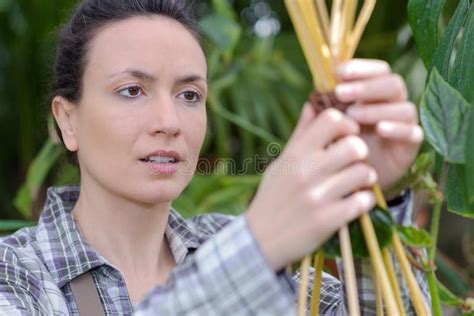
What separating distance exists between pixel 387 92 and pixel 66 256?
360 mm

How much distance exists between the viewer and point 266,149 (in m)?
1.26

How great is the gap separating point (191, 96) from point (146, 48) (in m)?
0.06

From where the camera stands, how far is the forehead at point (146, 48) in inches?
24.3

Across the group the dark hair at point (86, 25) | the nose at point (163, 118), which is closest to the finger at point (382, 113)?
the nose at point (163, 118)

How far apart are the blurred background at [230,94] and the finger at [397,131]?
2.16ft

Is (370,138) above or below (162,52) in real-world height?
below

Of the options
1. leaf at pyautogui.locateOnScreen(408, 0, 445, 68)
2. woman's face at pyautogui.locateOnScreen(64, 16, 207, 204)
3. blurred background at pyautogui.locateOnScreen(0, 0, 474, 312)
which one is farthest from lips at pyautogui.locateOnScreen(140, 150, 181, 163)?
blurred background at pyautogui.locateOnScreen(0, 0, 474, 312)

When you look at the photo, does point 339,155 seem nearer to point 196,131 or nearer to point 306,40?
point 306,40

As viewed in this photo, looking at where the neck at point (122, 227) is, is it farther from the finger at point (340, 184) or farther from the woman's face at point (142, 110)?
the finger at point (340, 184)

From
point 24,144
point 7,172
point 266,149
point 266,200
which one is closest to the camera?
point 266,200

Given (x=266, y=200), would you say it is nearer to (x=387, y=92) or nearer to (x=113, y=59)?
(x=387, y=92)

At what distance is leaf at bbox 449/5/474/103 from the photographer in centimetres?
50

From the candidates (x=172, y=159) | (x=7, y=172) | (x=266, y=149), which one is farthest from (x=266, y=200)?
(x=7, y=172)

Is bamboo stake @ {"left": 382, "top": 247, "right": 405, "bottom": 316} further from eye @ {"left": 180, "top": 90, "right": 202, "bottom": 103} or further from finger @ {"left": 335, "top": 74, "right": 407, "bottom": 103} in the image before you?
eye @ {"left": 180, "top": 90, "right": 202, "bottom": 103}
